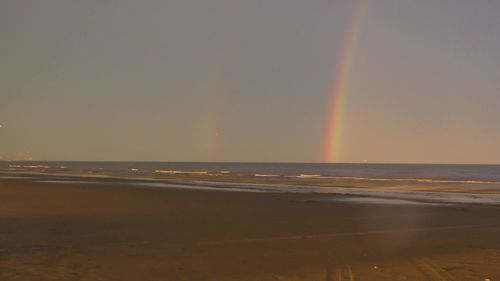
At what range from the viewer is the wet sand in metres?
9.95

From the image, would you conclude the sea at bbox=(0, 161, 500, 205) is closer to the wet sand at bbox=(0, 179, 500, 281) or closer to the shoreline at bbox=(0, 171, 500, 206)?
the shoreline at bbox=(0, 171, 500, 206)

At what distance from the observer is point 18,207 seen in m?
23.0

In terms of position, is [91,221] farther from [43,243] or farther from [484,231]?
[484,231]

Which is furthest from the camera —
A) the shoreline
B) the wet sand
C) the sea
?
the sea

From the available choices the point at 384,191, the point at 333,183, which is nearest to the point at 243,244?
the point at 384,191

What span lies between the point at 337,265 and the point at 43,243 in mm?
6940

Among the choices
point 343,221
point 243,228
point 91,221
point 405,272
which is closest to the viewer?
point 405,272

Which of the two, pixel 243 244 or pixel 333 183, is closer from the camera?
pixel 243 244

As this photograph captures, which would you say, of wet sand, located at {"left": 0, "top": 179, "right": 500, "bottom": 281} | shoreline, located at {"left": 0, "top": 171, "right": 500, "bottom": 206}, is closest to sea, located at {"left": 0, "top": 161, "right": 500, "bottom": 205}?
shoreline, located at {"left": 0, "top": 171, "right": 500, "bottom": 206}

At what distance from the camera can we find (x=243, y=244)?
1362 centimetres

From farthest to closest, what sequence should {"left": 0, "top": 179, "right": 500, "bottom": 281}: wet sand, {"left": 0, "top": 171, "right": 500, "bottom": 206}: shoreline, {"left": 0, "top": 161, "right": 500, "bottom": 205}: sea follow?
{"left": 0, "top": 161, "right": 500, "bottom": 205}: sea → {"left": 0, "top": 171, "right": 500, "bottom": 206}: shoreline → {"left": 0, "top": 179, "right": 500, "bottom": 281}: wet sand

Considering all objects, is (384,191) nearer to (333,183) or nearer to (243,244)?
(333,183)

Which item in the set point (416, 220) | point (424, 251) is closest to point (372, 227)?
point (416, 220)

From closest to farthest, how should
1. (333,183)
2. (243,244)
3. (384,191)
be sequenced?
(243,244), (384,191), (333,183)
